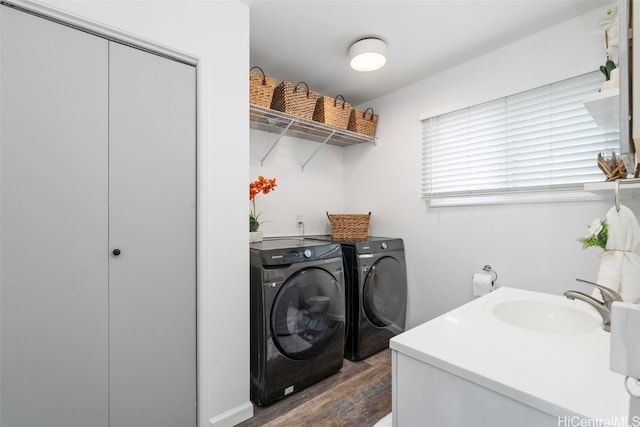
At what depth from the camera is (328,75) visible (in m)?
2.55

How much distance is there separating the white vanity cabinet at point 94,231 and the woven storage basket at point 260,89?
1.71ft

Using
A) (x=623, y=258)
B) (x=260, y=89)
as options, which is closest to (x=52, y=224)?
(x=260, y=89)

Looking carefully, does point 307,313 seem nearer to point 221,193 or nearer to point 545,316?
point 221,193

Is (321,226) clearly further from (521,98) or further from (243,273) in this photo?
(521,98)

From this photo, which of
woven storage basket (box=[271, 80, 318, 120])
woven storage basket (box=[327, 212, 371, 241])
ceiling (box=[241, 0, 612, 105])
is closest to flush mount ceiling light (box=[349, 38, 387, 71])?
ceiling (box=[241, 0, 612, 105])

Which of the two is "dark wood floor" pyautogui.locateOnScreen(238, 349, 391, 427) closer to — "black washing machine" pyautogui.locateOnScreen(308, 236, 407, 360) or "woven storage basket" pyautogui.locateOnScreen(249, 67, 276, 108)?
"black washing machine" pyautogui.locateOnScreen(308, 236, 407, 360)

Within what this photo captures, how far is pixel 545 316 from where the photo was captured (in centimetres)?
136

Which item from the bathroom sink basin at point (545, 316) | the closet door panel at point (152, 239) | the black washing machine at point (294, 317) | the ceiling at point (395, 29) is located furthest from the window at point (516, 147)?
the closet door panel at point (152, 239)

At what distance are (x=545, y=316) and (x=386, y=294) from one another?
126cm

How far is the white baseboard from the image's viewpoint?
1.61m

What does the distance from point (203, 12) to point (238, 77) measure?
346 millimetres

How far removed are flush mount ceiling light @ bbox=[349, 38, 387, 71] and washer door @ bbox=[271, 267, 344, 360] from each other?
147 centimetres

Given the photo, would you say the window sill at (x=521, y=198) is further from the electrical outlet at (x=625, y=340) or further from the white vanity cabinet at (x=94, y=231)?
the white vanity cabinet at (x=94, y=231)

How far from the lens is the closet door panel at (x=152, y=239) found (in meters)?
1.37
